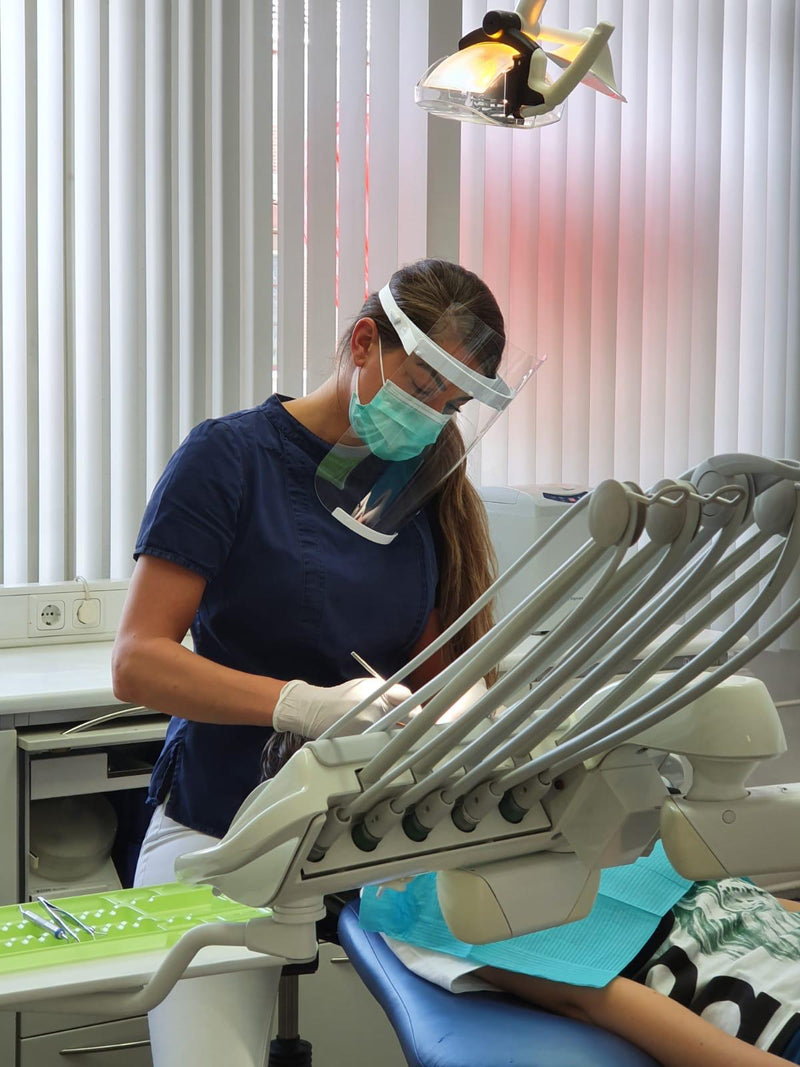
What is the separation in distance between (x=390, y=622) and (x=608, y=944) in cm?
53

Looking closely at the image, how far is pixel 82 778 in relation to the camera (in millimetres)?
2070

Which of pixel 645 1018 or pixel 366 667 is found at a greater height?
pixel 366 667

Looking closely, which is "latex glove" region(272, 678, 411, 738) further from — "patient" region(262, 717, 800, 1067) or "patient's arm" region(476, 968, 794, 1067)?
"patient's arm" region(476, 968, 794, 1067)

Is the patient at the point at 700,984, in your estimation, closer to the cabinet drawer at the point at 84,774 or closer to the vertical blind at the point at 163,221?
the cabinet drawer at the point at 84,774

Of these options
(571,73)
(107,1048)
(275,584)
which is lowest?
(107,1048)

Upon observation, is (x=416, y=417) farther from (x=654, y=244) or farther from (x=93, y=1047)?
(x=654, y=244)

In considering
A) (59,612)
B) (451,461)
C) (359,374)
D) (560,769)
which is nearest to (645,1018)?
(560,769)

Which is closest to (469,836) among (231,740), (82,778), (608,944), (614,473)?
(608,944)

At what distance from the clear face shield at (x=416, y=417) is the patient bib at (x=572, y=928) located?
46cm

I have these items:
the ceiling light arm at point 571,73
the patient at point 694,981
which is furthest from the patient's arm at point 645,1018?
the ceiling light arm at point 571,73

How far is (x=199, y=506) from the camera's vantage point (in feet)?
4.76

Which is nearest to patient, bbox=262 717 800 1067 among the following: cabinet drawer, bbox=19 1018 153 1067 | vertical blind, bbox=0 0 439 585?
cabinet drawer, bbox=19 1018 153 1067

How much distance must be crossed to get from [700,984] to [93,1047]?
1.23 meters

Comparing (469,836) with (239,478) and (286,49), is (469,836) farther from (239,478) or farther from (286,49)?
(286,49)
